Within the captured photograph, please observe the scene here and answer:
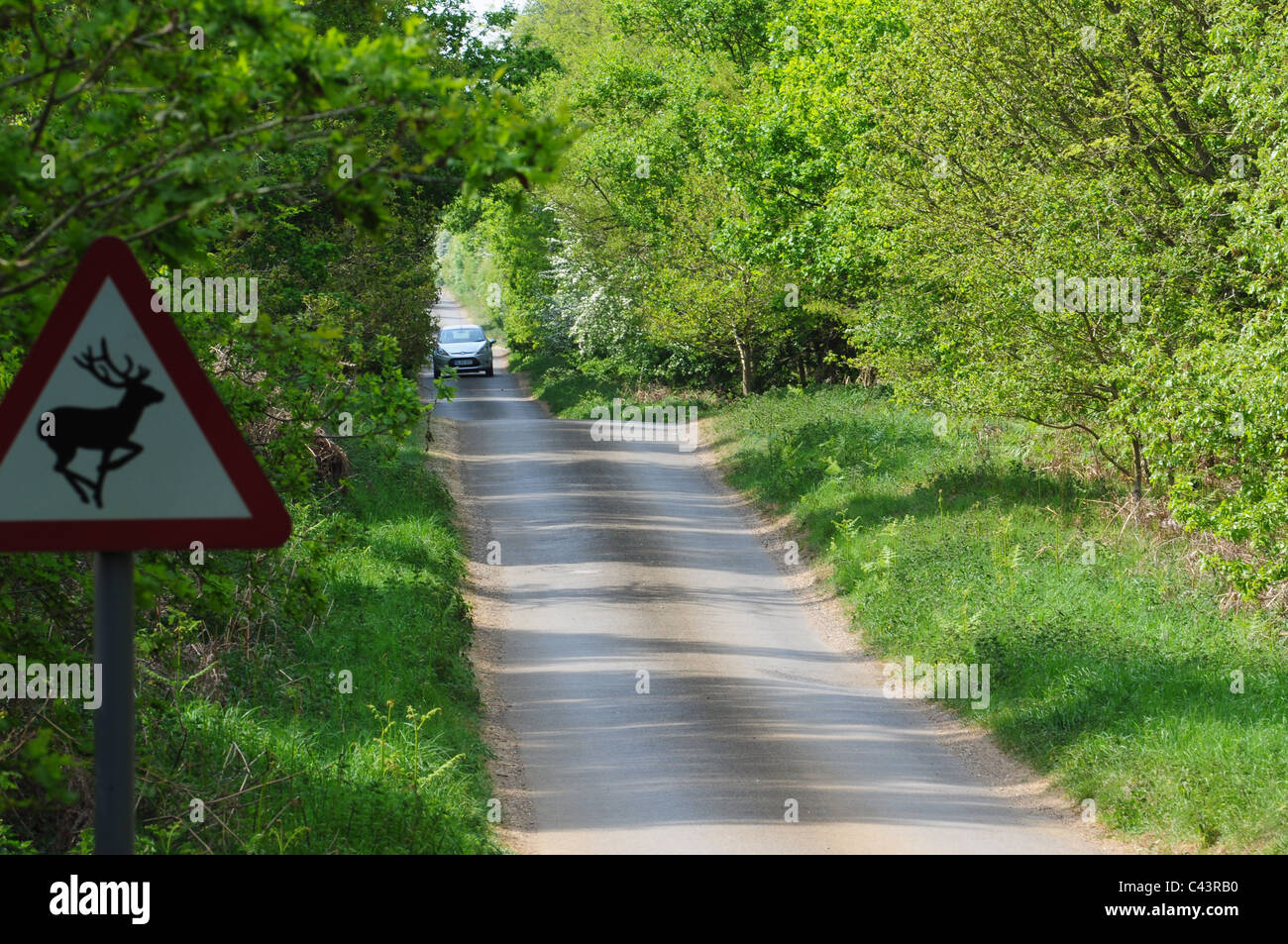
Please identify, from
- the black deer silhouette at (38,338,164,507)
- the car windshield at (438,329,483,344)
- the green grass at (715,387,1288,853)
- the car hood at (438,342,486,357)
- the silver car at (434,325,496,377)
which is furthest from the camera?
the car windshield at (438,329,483,344)

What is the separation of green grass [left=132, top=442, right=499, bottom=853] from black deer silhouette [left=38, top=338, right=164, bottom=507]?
557 centimetres

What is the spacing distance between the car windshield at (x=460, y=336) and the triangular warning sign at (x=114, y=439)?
4993 cm

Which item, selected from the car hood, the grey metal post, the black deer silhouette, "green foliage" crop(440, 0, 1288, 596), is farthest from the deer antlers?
the car hood

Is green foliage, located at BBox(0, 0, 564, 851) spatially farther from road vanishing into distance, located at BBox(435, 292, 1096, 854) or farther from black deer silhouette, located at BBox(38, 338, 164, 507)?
road vanishing into distance, located at BBox(435, 292, 1096, 854)

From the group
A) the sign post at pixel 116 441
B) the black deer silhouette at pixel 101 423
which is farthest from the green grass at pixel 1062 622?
the black deer silhouette at pixel 101 423

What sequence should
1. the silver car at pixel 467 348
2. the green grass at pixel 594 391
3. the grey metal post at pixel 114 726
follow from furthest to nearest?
the silver car at pixel 467 348
the green grass at pixel 594 391
the grey metal post at pixel 114 726

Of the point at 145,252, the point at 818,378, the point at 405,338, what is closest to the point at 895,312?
the point at 405,338

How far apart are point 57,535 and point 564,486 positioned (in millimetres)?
25399

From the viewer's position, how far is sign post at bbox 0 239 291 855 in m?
3.55

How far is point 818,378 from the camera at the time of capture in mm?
38250

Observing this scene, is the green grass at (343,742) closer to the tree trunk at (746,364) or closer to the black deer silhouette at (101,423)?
the black deer silhouette at (101,423)

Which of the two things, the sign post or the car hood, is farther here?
the car hood

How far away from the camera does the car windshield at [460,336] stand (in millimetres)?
53344

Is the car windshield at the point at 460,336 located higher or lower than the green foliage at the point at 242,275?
higher
